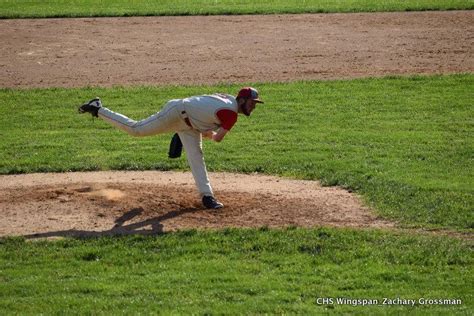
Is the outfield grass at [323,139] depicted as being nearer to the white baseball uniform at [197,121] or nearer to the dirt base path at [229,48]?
the dirt base path at [229,48]

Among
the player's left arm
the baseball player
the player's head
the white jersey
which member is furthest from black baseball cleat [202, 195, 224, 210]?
the player's head

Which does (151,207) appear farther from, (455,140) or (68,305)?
(455,140)

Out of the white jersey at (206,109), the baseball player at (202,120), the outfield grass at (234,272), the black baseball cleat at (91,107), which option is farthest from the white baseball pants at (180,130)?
the outfield grass at (234,272)

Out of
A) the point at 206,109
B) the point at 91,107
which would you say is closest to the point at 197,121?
the point at 206,109

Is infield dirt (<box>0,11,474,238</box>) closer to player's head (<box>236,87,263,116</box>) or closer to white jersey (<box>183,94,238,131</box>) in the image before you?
white jersey (<box>183,94,238,131</box>)

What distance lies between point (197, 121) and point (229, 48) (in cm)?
942

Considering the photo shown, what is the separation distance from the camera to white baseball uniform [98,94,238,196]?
11.1m

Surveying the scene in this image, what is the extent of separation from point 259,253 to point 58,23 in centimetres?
1431

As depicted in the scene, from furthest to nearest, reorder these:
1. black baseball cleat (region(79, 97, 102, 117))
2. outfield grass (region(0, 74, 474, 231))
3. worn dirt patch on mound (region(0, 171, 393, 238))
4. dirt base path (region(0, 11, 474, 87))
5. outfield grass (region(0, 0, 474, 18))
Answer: outfield grass (region(0, 0, 474, 18)), dirt base path (region(0, 11, 474, 87)), outfield grass (region(0, 74, 474, 231)), black baseball cleat (region(79, 97, 102, 117)), worn dirt patch on mound (region(0, 171, 393, 238))

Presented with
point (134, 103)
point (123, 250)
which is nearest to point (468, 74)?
point (134, 103)

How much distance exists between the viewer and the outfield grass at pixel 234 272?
8570mm

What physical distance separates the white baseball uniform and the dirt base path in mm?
6476

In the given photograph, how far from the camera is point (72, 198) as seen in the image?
11594 mm

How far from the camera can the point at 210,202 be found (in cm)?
1123
